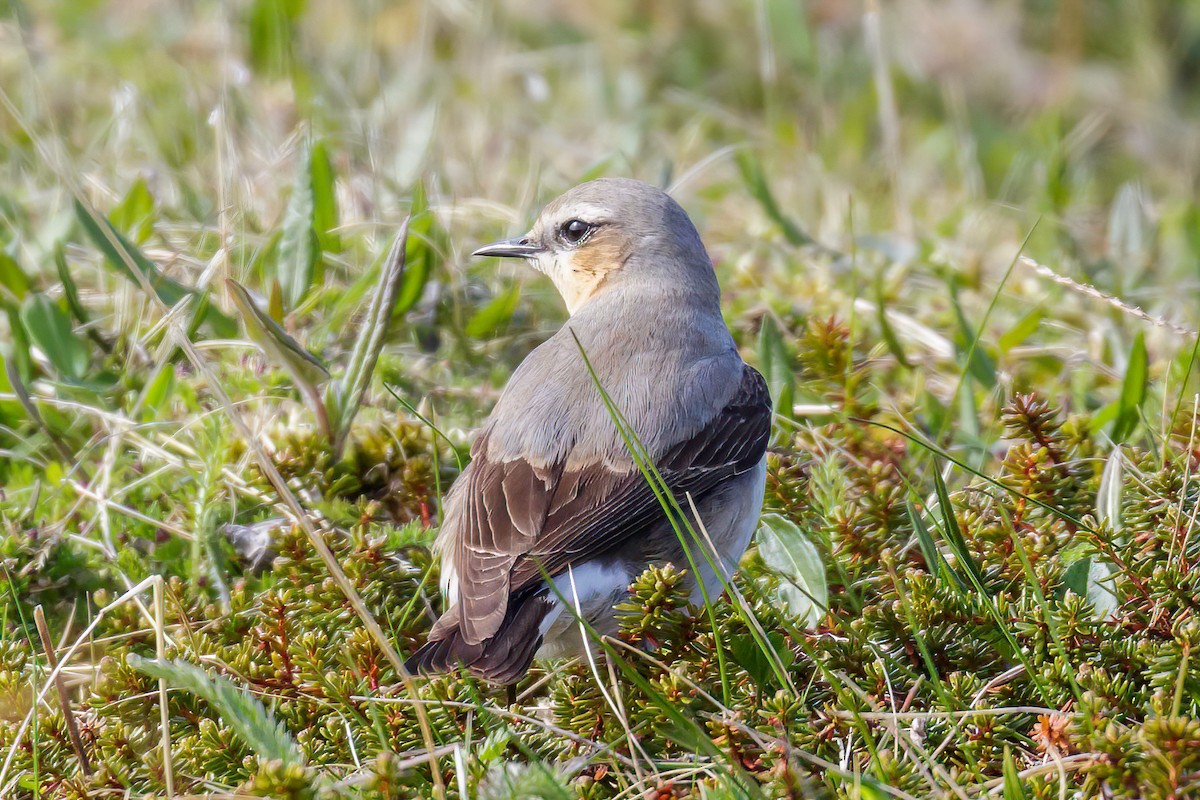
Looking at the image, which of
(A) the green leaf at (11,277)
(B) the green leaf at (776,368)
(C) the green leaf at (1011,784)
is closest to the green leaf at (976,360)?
(B) the green leaf at (776,368)

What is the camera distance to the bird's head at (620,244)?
183 inches

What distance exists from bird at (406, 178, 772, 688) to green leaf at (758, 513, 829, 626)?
8 centimetres

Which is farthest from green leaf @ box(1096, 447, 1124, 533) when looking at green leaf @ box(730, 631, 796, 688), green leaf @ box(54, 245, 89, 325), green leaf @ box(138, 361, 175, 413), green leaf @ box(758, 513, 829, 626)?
green leaf @ box(54, 245, 89, 325)

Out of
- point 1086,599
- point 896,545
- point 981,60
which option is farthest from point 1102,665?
point 981,60

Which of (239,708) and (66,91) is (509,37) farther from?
(239,708)

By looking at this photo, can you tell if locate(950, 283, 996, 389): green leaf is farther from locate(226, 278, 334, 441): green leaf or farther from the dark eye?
locate(226, 278, 334, 441): green leaf

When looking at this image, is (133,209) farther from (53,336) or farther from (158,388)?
(158,388)

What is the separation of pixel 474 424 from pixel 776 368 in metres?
1.15

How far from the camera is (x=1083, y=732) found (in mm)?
2779

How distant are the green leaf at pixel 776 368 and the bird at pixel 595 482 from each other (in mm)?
226

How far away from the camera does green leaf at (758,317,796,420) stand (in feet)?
15.1

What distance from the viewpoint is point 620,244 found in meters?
4.73

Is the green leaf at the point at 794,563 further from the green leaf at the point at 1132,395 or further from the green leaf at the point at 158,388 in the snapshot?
the green leaf at the point at 158,388

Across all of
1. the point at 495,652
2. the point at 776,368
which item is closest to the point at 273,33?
the point at 776,368
